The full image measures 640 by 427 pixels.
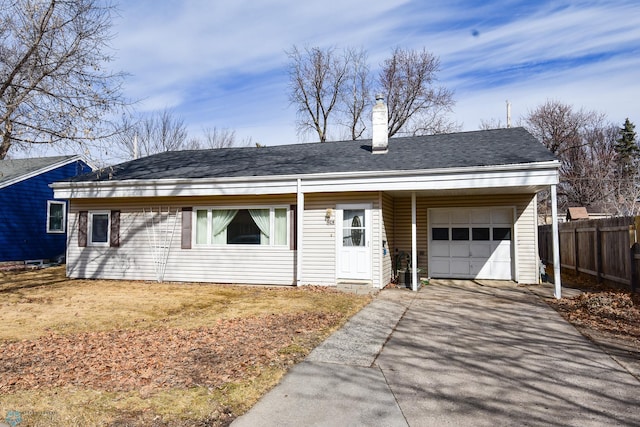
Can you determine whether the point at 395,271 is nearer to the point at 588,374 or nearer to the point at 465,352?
the point at 465,352

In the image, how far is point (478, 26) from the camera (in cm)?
1375

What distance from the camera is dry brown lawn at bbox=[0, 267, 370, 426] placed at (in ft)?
11.5

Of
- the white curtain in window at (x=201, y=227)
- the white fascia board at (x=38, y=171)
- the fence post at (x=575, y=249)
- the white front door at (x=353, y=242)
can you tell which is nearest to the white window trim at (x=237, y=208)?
the white curtain in window at (x=201, y=227)

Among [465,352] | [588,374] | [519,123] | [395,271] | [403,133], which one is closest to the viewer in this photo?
[588,374]

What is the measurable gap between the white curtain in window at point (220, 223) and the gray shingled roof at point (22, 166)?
1020 centimetres

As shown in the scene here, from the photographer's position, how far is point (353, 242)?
10578 mm

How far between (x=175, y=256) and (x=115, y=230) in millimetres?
2060

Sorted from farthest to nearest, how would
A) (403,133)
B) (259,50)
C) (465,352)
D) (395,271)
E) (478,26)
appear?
(403,133) < (259,50) < (478,26) < (395,271) < (465,352)

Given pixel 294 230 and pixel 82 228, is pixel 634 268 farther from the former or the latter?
pixel 82 228

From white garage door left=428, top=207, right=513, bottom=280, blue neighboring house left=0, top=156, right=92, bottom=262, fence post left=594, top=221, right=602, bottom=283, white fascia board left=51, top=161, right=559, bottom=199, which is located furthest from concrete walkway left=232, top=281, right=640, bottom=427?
blue neighboring house left=0, top=156, right=92, bottom=262

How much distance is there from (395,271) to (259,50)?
9254 millimetres

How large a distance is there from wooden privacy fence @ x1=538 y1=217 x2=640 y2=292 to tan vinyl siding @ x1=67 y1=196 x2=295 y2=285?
24.3 feet

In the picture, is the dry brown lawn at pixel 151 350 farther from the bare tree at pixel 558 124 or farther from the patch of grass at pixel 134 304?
the bare tree at pixel 558 124

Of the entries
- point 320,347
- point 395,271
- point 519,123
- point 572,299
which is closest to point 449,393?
point 320,347
